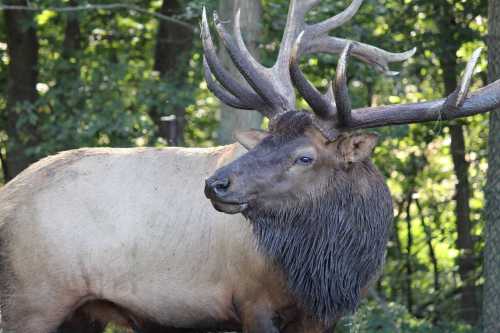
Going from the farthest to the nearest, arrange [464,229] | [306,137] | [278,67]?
[464,229]
[278,67]
[306,137]

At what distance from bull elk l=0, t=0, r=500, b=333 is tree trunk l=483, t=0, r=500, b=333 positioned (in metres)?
0.80

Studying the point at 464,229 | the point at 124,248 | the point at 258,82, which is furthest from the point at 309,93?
the point at 464,229

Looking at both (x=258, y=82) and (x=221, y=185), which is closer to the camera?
(x=221, y=185)

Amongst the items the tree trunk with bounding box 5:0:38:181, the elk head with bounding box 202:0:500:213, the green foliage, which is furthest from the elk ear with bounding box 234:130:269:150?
the tree trunk with bounding box 5:0:38:181

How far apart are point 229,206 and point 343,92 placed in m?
0.86

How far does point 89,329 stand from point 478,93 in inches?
113

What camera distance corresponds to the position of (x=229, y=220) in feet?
19.0

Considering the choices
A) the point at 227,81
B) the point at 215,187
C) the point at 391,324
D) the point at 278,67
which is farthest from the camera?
the point at 391,324

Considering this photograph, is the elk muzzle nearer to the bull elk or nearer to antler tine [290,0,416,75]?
the bull elk

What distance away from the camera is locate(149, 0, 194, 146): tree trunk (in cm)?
970

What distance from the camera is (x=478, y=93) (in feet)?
17.5

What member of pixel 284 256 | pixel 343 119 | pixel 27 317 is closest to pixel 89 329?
pixel 27 317

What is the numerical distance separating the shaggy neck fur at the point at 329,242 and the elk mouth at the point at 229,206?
0.79 ft

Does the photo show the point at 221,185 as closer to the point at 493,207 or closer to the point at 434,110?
the point at 434,110
